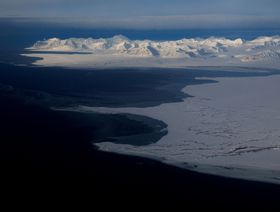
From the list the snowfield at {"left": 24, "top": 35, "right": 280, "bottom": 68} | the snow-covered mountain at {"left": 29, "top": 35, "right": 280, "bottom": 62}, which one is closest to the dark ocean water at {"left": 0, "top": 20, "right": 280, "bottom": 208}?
the snowfield at {"left": 24, "top": 35, "right": 280, "bottom": 68}

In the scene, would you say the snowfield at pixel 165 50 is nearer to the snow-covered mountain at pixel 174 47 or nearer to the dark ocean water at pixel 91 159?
the snow-covered mountain at pixel 174 47

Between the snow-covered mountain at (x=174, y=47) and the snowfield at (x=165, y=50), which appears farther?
the snow-covered mountain at (x=174, y=47)

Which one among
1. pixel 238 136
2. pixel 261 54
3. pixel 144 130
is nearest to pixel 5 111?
pixel 144 130

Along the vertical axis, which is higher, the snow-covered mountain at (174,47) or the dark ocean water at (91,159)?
the snow-covered mountain at (174,47)

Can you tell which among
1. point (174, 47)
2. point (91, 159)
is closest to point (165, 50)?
point (174, 47)

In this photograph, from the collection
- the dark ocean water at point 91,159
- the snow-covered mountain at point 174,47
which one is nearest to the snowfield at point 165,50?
the snow-covered mountain at point 174,47

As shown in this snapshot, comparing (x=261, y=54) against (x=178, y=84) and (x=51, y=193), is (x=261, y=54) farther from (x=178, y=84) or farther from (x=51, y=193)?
(x=51, y=193)

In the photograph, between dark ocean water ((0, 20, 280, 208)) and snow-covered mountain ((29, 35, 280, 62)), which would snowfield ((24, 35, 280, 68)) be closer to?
snow-covered mountain ((29, 35, 280, 62))

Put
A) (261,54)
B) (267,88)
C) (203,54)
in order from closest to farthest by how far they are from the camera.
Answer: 1. (267,88)
2. (261,54)
3. (203,54)
